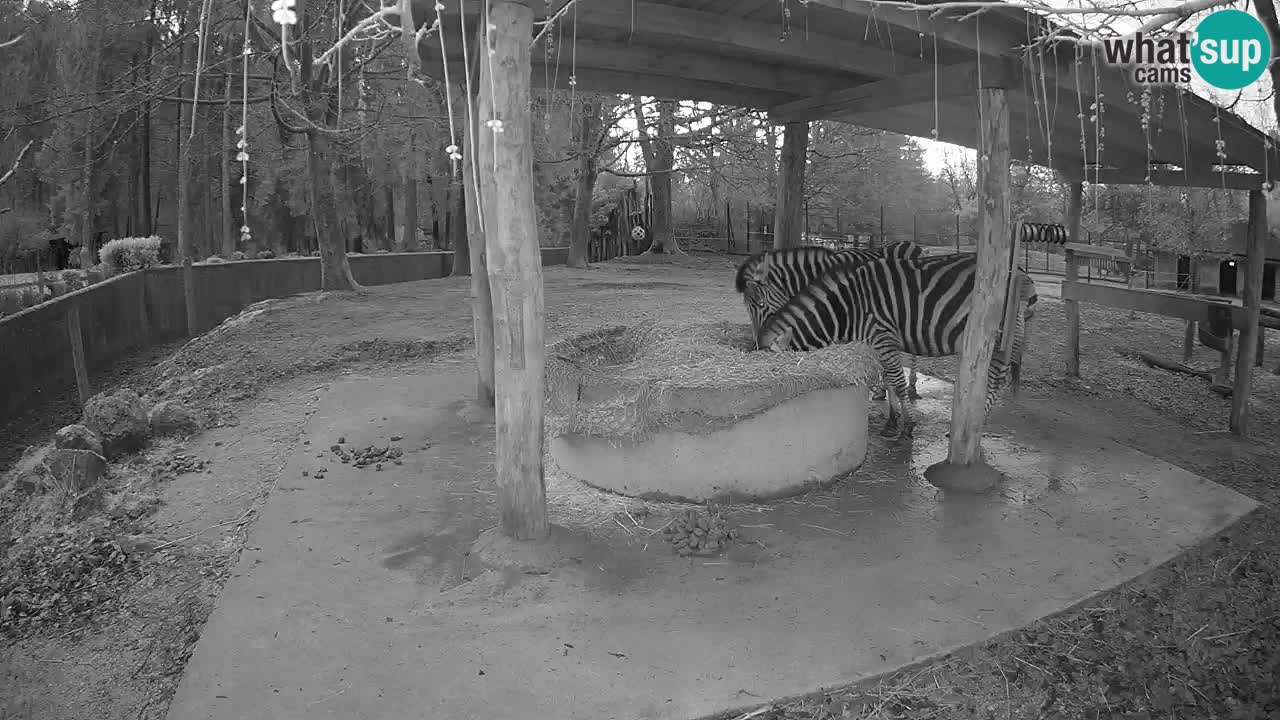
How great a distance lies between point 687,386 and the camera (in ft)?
16.6

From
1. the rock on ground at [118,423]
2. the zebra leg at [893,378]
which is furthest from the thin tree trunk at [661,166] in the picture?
the rock on ground at [118,423]

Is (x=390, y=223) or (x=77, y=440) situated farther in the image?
(x=390, y=223)

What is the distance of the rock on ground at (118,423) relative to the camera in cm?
655

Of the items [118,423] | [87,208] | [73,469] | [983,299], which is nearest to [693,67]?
[983,299]

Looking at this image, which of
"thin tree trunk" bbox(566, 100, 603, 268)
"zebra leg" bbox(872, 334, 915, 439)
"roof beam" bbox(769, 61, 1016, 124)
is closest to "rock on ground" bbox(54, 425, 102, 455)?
"zebra leg" bbox(872, 334, 915, 439)

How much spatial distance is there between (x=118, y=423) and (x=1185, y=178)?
10.3m

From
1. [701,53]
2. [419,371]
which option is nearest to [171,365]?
[419,371]

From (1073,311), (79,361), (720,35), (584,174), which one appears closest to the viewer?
(720,35)

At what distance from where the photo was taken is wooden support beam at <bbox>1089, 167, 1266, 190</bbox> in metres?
7.95

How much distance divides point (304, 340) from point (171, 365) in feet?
5.56

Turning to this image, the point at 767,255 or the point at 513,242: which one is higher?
the point at 513,242

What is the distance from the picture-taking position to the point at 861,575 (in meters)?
4.21

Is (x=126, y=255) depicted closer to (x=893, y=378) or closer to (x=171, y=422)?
(x=171, y=422)

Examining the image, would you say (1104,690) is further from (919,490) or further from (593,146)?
(593,146)
